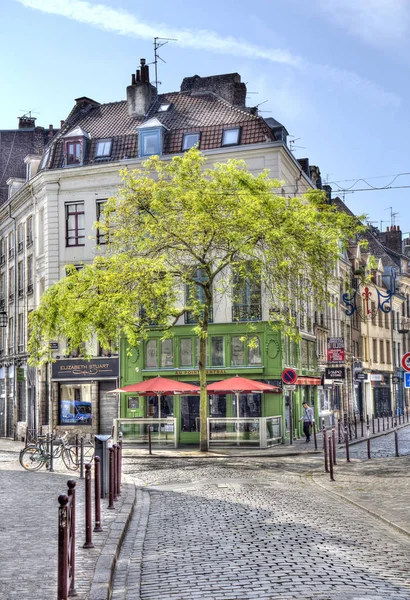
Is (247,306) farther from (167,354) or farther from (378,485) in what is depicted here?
(378,485)

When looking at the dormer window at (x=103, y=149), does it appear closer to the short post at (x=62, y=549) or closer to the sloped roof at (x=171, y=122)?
the sloped roof at (x=171, y=122)

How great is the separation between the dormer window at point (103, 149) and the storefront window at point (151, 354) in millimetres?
9160

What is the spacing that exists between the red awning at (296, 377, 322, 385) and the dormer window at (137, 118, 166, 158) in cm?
1179

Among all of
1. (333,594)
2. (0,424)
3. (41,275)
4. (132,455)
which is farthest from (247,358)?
(333,594)

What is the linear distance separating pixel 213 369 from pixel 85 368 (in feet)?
20.5

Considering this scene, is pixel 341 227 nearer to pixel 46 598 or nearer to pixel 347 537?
pixel 347 537

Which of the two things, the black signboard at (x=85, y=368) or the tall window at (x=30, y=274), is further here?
the tall window at (x=30, y=274)

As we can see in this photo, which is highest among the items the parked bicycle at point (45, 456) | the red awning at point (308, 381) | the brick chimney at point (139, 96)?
the brick chimney at point (139, 96)

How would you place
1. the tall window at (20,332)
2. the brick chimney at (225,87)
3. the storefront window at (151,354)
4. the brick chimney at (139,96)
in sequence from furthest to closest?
the tall window at (20,332), the brick chimney at (225,87), the brick chimney at (139,96), the storefront window at (151,354)

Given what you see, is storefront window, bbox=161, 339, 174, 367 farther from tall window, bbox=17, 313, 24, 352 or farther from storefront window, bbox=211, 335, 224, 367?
tall window, bbox=17, 313, 24, 352

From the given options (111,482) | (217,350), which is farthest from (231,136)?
(111,482)

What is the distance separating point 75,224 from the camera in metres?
38.2

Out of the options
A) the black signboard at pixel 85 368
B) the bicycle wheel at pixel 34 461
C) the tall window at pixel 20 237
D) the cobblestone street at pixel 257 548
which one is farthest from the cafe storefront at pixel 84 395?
the cobblestone street at pixel 257 548

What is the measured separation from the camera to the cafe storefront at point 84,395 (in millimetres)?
36625
